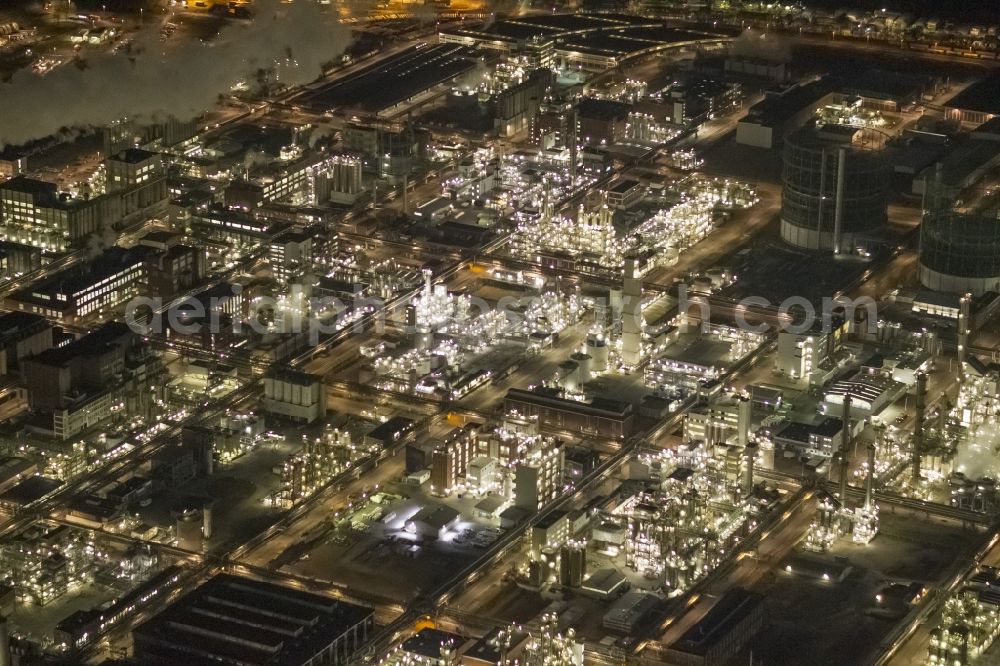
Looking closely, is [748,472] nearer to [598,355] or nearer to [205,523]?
A: [598,355]

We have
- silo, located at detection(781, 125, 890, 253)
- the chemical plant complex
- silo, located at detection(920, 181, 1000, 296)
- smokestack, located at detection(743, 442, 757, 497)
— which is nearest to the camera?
the chemical plant complex

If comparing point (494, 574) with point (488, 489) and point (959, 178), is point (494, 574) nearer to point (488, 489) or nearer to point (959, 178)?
point (488, 489)

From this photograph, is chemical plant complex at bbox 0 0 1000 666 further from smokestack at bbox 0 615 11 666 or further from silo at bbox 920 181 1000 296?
smokestack at bbox 0 615 11 666

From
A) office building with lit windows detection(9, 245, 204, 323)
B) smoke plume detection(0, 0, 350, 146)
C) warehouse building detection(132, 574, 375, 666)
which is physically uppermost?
smoke plume detection(0, 0, 350, 146)

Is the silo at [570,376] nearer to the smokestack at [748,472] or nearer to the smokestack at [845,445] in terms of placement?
the smokestack at [748,472]

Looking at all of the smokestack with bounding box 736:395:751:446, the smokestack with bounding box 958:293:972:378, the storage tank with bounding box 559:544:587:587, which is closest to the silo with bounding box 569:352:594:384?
the smokestack with bounding box 736:395:751:446

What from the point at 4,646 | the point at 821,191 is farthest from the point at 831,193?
the point at 4,646
